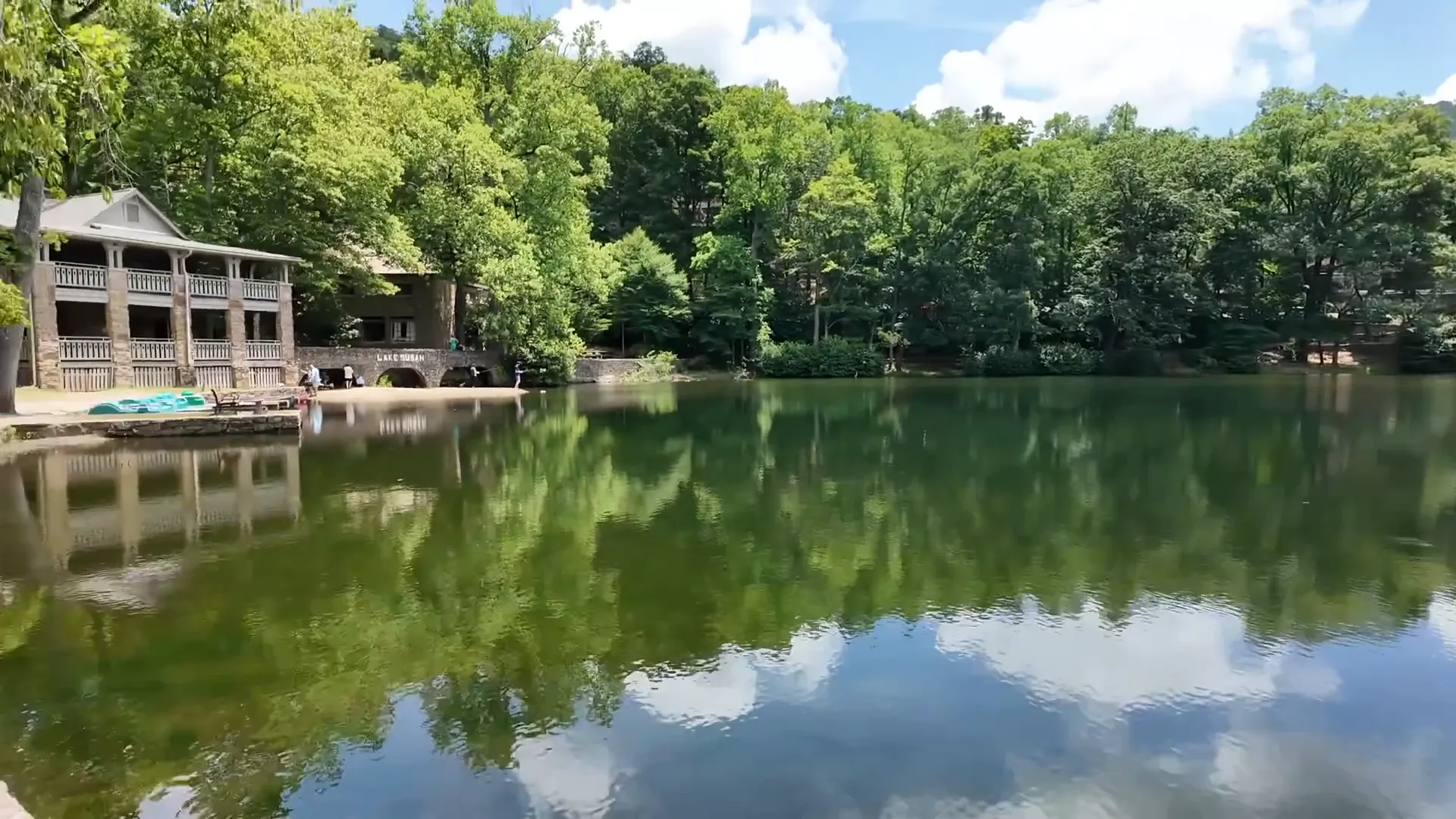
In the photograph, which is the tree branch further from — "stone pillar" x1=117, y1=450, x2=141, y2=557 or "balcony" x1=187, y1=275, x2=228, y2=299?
→ "balcony" x1=187, y1=275, x2=228, y2=299

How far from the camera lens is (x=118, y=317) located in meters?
29.5

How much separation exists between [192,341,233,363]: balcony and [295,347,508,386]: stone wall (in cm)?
237

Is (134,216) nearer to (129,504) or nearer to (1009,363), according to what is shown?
(129,504)

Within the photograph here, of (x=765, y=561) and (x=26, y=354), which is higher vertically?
(x=26, y=354)

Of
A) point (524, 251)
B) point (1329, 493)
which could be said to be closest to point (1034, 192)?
point (524, 251)

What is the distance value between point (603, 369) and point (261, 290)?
59.3ft

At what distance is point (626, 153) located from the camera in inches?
2363

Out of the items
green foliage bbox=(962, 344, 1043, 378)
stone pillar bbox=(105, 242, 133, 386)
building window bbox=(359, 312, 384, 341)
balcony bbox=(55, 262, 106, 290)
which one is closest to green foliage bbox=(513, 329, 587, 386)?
building window bbox=(359, 312, 384, 341)

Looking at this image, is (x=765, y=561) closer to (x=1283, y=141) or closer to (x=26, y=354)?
(x=26, y=354)

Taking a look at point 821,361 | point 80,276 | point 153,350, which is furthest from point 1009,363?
point 80,276

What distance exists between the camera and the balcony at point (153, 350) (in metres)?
30.4

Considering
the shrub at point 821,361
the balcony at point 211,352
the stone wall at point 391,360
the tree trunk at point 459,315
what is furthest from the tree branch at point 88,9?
the shrub at point 821,361

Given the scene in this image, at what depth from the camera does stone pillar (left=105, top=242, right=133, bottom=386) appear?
2941 centimetres

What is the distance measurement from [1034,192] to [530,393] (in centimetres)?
3250
